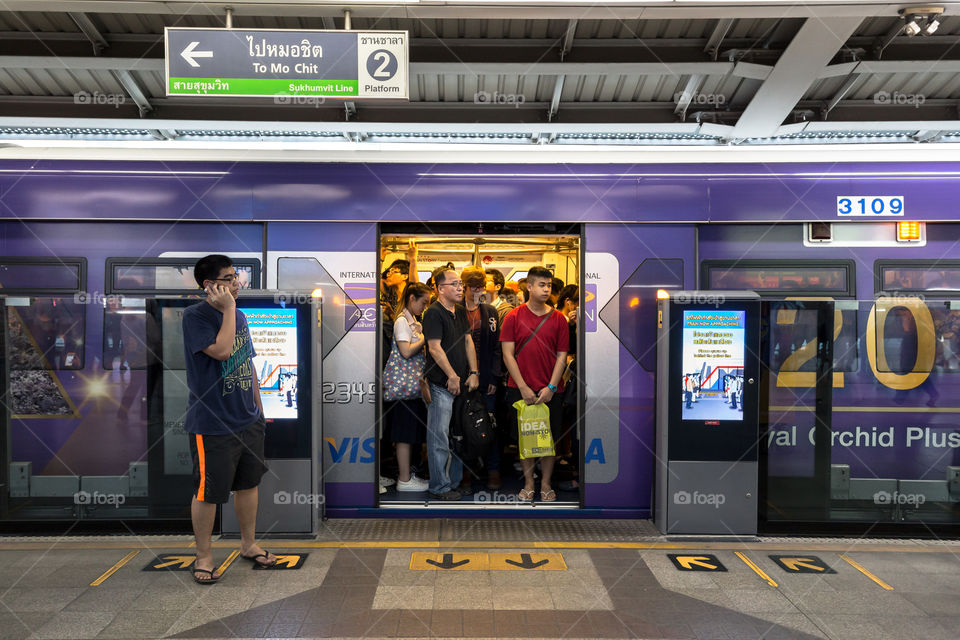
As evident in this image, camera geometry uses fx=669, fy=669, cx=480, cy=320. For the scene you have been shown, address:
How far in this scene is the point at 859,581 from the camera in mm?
4195

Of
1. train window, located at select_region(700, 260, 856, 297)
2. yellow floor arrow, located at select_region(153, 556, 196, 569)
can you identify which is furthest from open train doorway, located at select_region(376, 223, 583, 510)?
yellow floor arrow, located at select_region(153, 556, 196, 569)

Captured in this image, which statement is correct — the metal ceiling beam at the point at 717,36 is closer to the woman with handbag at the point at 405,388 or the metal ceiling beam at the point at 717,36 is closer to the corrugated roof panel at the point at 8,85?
the woman with handbag at the point at 405,388

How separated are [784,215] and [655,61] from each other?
1.79 meters

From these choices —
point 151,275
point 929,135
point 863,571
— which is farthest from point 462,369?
point 929,135

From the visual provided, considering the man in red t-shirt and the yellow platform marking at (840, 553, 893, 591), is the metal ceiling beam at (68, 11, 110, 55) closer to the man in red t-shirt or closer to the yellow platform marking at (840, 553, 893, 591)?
the man in red t-shirt

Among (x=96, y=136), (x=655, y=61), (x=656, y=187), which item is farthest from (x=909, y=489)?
(x=96, y=136)

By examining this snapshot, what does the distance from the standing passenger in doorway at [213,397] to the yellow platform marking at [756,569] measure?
11.1 ft

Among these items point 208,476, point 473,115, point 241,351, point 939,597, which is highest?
point 473,115

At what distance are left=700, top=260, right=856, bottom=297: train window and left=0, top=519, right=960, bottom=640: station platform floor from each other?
6.44 ft

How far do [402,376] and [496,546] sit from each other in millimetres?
1648

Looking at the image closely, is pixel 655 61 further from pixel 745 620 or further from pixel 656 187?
pixel 745 620

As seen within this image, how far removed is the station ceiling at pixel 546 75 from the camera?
3.74 m

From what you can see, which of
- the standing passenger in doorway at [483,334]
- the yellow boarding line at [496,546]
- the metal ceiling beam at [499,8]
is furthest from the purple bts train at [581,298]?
the metal ceiling beam at [499,8]

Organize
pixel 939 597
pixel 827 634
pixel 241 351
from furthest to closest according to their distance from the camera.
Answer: pixel 241 351 < pixel 939 597 < pixel 827 634
